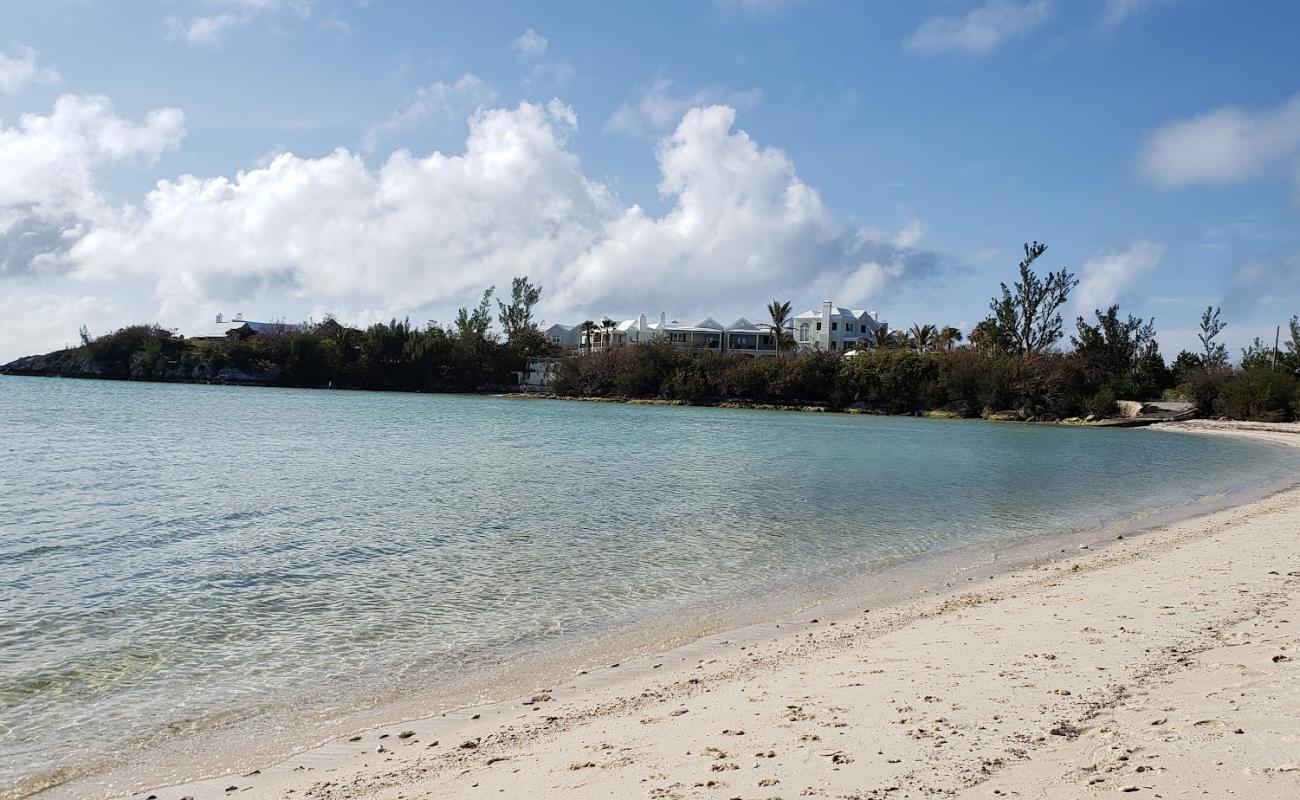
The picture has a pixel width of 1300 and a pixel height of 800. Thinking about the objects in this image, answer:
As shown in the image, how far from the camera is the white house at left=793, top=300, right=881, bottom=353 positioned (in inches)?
4575

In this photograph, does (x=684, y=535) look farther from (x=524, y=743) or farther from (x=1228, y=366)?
(x=1228, y=366)

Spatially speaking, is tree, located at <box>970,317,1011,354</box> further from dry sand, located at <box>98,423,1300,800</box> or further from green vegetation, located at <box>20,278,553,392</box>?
dry sand, located at <box>98,423,1300,800</box>

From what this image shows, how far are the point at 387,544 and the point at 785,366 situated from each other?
80294mm

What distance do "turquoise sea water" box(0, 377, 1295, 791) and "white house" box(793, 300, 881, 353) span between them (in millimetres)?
80331

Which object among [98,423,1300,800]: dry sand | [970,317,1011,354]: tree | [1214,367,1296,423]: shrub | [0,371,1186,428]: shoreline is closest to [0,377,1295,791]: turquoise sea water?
[98,423,1300,800]: dry sand

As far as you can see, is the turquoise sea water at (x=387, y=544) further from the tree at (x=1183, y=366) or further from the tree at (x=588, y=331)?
the tree at (x=588, y=331)

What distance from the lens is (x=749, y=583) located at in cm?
1210

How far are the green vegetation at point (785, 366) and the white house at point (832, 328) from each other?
293 centimetres

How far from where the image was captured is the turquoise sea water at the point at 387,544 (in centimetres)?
775

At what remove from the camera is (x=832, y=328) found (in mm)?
117000

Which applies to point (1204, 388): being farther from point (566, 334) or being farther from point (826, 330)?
A: point (566, 334)

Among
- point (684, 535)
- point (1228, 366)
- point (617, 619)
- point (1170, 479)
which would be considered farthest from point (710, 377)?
point (617, 619)

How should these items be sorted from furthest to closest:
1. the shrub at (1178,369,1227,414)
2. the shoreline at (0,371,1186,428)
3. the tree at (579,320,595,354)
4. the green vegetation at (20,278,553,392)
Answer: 1. the tree at (579,320,595,354)
2. the green vegetation at (20,278,553,392)
3. the shoreline at (0,371,1186,428)
4. the shrub at (1178,369,1227,414)

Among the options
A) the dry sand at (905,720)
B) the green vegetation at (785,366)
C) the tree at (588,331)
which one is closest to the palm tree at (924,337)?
the green vegetation at (785,366)
